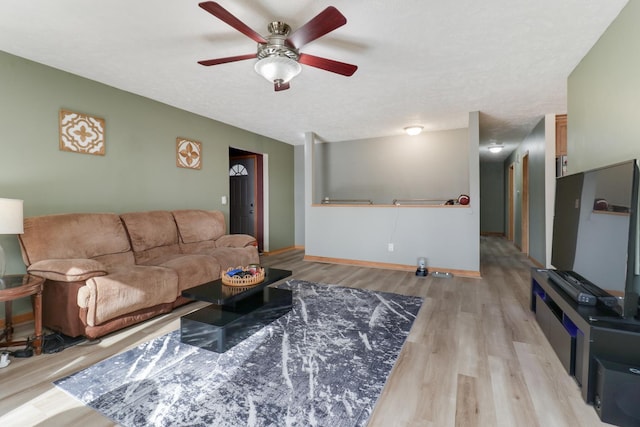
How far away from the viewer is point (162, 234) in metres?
3.48

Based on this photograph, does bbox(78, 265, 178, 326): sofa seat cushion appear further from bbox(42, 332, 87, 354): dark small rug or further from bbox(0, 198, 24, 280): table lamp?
bbox(0, 198, 24, 280): table lamp

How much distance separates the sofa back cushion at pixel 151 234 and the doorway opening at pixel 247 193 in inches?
101

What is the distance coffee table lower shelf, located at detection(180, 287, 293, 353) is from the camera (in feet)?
7.02

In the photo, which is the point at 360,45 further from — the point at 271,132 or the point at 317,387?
the point at 271,132

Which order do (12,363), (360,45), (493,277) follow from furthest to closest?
(493,277), (360,45), (12,363)

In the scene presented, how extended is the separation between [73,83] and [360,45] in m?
2.96

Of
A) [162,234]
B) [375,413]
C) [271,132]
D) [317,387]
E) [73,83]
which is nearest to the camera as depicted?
[375,413]

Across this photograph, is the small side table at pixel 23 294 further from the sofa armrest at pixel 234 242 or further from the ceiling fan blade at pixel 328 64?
the ceiling fan blade at pixel 328 64

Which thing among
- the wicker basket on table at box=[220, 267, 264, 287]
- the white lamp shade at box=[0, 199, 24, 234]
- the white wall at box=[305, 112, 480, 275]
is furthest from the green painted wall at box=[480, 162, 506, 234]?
the white lamp shade at box=[0, 199, 24, 234]

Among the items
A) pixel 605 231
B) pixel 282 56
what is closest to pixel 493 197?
pixel 605 231

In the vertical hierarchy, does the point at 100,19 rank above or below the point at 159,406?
above

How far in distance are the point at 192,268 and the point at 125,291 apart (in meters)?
0.66

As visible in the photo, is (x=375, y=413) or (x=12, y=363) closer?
(x=375, y=413)

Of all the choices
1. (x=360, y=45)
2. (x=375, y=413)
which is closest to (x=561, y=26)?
(x=360, y=45)
